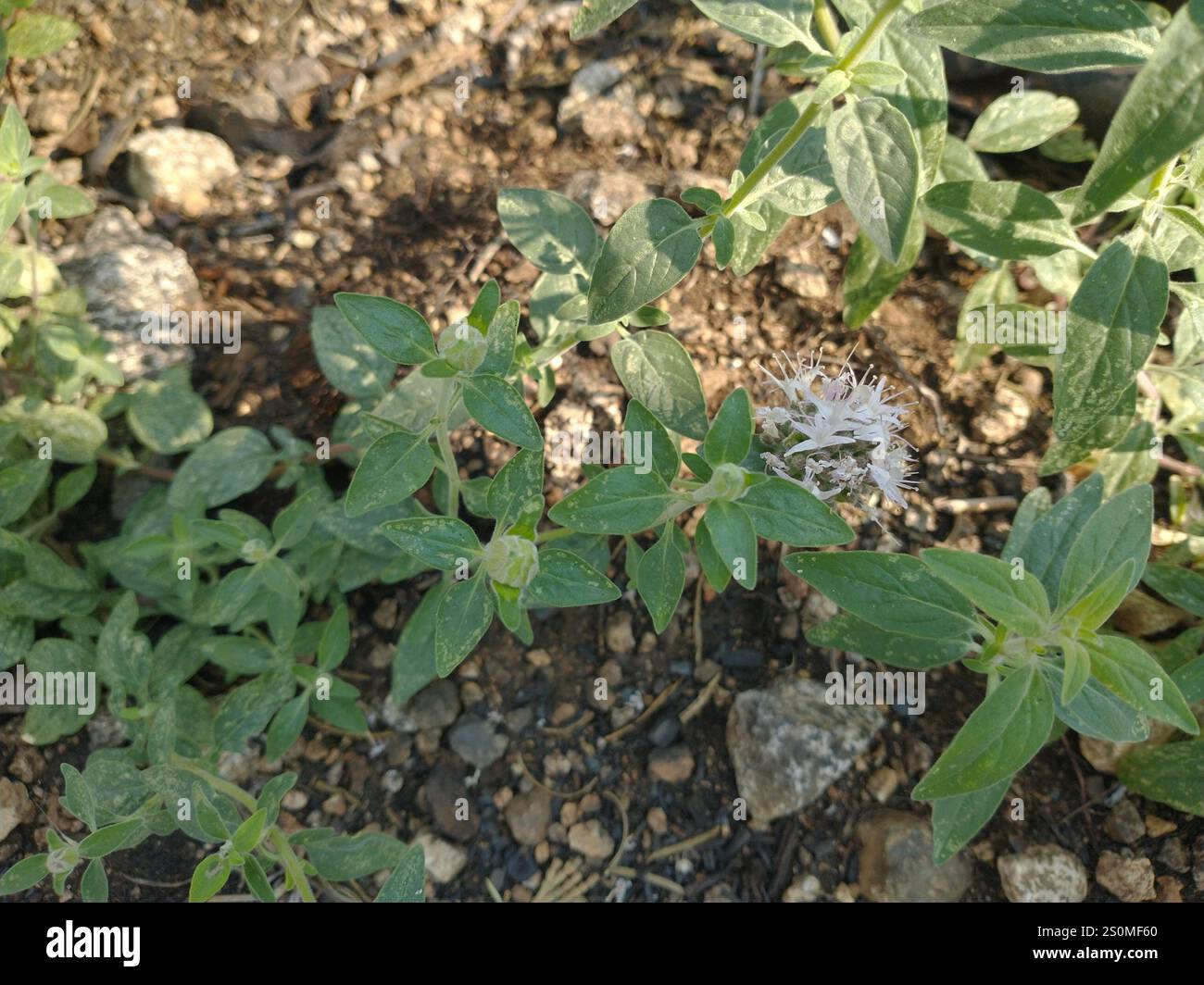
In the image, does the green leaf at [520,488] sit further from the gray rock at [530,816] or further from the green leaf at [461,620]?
the gray rock at [530,816]

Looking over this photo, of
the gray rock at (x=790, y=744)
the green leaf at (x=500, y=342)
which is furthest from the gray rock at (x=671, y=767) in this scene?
the green leaf at (x=500, y=342)

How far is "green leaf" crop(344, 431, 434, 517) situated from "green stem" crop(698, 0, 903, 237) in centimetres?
90

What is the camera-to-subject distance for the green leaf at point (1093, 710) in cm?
207

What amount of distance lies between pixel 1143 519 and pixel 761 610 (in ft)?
3.99

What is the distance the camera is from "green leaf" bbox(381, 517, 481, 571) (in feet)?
7.01

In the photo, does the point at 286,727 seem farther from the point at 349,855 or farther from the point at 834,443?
the point at 834,443

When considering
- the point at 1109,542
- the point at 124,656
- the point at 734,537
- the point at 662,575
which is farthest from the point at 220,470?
the point at 1109,542

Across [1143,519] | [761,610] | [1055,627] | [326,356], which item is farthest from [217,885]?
[1143,519]

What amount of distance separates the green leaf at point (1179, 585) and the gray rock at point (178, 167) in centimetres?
346

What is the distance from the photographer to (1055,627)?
82.3 inches

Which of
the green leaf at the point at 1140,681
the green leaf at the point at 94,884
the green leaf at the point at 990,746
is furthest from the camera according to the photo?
the green leaf at the point at 94,884

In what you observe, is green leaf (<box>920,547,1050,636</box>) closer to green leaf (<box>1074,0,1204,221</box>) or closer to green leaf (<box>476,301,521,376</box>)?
green leaf (<box>1074,0,1204,221</box>)

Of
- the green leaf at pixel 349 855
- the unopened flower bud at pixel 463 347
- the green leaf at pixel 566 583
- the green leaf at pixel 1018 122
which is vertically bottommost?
the green leaf at pixel 349 855

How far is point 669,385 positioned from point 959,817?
1.33 metres
